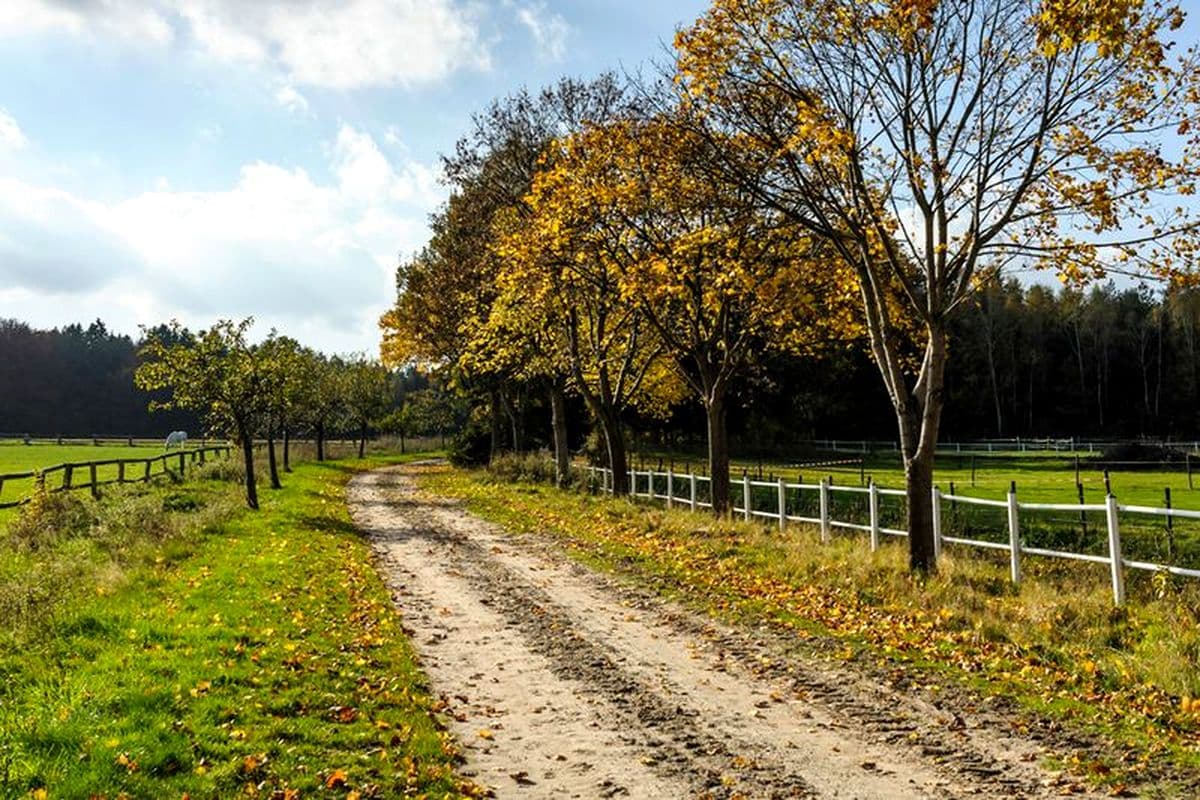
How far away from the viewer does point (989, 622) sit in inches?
415

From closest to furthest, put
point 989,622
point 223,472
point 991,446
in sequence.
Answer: point 989,622 < point 223,472 < point 991,446

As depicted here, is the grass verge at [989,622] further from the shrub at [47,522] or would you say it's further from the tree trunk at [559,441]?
the tree trunk at [559,441]

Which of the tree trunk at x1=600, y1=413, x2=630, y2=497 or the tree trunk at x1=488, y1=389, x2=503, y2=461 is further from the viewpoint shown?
the tree trunk at x1=488, y1=389, x2=503, y2=461

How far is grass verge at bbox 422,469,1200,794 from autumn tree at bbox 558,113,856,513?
4.56 m

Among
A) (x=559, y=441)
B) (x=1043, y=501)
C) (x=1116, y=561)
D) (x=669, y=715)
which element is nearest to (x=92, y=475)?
(x=559, y=441)

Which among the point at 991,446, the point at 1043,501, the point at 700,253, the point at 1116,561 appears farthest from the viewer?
the point at 991,446

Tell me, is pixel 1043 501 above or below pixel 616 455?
below

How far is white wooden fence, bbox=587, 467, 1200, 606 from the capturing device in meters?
10.8

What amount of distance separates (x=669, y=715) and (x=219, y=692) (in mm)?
3939

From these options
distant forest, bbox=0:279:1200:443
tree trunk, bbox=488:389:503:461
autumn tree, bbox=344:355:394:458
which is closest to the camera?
tree trunk, bbox=488:389:503:461

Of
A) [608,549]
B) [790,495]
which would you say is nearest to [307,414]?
[790,495]

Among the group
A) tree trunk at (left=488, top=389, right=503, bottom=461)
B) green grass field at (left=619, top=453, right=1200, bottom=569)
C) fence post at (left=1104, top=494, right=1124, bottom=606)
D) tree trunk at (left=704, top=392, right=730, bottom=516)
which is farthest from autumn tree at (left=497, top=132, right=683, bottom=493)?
tree trunk at (left=488, top=389, right=503, bottom=461)

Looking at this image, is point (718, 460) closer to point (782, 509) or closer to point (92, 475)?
point (782, 509)

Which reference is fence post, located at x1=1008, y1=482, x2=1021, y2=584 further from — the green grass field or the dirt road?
the dirt road
